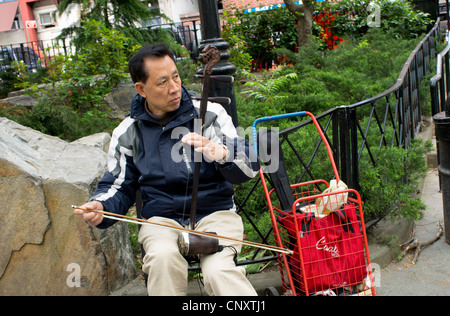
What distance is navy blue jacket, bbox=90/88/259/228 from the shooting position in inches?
98.3

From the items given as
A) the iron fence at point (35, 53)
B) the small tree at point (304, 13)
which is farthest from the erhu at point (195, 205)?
the small tree at point (304, 13)

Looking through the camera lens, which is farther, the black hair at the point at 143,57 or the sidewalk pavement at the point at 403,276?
the sidewalk pavement at the point at 403,276

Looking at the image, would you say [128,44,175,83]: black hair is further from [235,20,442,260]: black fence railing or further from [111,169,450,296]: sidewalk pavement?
[111,169,450,296]: sidewalk pavement

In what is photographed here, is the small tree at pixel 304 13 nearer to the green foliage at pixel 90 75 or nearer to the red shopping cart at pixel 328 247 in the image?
the green foliage at pixel 90 75

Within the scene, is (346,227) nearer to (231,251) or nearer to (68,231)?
(231,251)

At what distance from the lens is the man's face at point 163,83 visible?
2477 mm

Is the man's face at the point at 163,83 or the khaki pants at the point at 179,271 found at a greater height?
the man's face at the point at 163,83

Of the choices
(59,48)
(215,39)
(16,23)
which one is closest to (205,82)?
(215,39)

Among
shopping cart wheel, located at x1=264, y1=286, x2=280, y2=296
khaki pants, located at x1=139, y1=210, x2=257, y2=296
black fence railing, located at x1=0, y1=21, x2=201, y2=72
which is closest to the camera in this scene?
khaki pants, located at x1=139, y1=210, x2=257, y2=296

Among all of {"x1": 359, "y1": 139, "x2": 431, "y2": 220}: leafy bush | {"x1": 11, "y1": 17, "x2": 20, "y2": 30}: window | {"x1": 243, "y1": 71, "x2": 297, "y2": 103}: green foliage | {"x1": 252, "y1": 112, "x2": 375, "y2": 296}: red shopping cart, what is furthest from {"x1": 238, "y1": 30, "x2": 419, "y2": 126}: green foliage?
{"x1": 11, "y1": 17, "x2": 20, "y2": 30}: window

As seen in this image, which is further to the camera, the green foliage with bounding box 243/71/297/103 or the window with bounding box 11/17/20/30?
the window with bounding box 11/17/20/30

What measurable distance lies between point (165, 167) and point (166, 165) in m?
0.01

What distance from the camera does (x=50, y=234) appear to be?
3.02 m

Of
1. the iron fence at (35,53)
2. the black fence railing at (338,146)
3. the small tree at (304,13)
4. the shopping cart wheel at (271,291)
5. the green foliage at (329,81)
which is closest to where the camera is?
the shopping cart wheel at (271,291)
